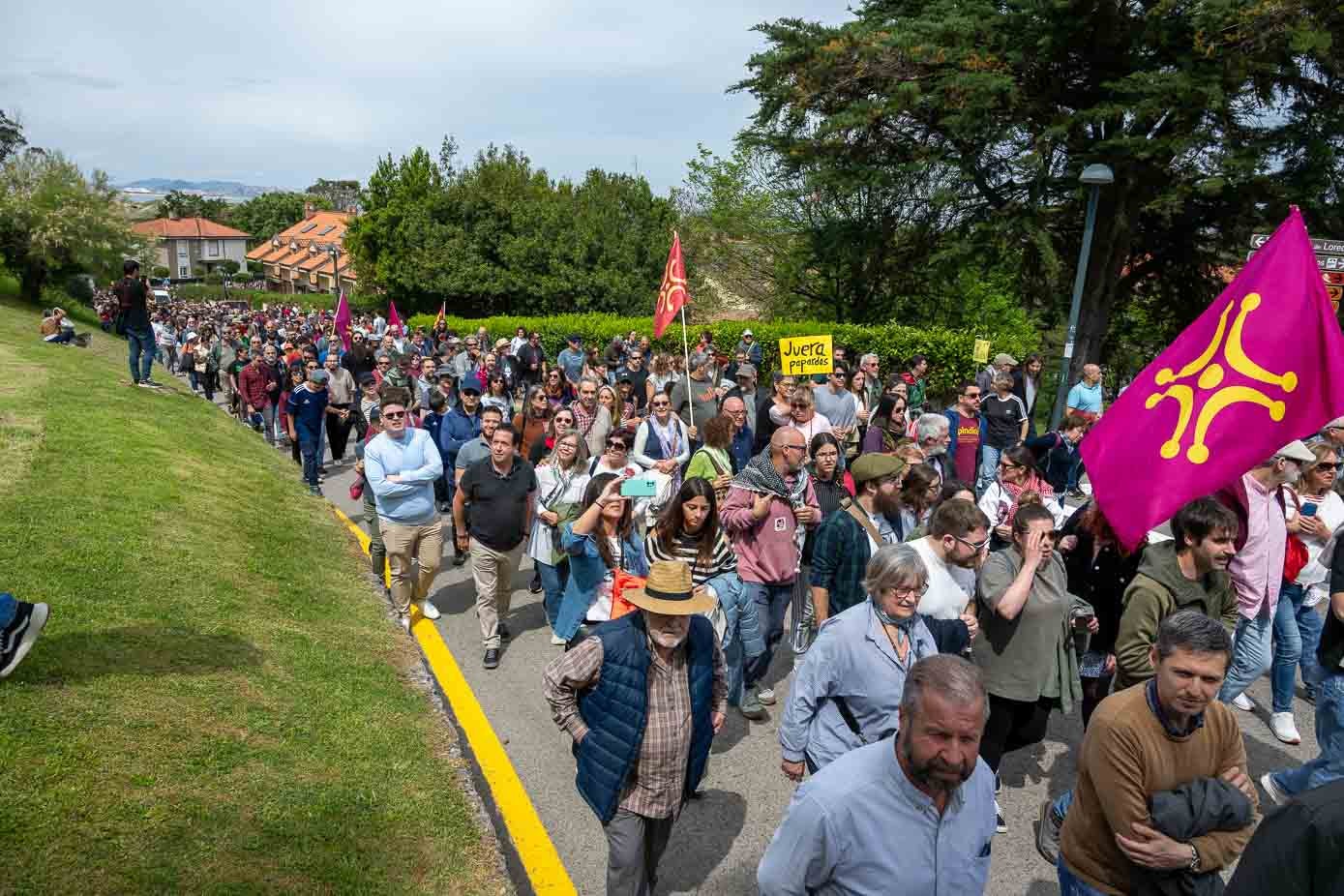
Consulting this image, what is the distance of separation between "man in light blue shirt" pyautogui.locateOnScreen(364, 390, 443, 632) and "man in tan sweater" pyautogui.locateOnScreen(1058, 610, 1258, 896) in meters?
5.38

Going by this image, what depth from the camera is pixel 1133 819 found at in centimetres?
283

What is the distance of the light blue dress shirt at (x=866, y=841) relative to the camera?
93.0 inches

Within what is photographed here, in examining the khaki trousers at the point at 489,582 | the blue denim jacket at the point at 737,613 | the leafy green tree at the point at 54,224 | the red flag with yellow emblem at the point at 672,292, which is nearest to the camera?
the blue denim jacket at the point at 737,613

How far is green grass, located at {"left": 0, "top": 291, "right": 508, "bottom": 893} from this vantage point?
379 cm

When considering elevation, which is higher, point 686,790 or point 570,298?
point 570,298

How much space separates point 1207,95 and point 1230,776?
1875 centimetres

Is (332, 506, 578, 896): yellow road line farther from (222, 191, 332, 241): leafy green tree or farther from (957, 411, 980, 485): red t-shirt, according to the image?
(222, 191, 332, 241): leafy green tree

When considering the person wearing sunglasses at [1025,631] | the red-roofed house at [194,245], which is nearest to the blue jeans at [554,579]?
the person wearing sunglasses at [1025,631]

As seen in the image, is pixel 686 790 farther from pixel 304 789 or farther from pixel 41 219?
pixel 41 219

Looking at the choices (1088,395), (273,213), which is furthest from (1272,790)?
(273,213)

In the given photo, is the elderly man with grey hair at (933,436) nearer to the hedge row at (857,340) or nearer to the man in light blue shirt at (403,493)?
the man in light blue shirt at (403,493)

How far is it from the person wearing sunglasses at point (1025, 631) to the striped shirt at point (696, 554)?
1505mm

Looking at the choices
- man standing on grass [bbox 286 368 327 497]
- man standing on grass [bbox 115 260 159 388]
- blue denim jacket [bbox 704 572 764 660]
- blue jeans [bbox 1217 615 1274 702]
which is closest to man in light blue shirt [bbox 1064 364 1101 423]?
blue jeans [bbox 1217 615 1274 702]

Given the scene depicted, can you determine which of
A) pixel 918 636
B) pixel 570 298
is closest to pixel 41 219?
pixel 570 298
